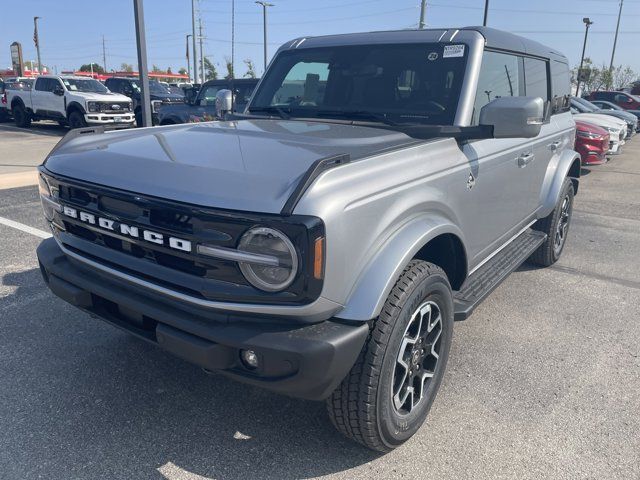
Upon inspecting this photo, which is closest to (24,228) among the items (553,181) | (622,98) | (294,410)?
(294,410)

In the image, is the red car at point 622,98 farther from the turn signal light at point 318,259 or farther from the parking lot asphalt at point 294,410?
the turn signal light at point 318,259

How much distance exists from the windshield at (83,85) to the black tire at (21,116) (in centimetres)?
297

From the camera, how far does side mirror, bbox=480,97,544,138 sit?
279 cm

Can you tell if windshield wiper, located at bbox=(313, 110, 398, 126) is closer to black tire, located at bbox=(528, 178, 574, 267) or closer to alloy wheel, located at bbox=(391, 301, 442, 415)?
alloy wheel, located at bbox=(391, 301, 442, 415)

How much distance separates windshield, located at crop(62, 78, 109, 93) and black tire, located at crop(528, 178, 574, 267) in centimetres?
1615

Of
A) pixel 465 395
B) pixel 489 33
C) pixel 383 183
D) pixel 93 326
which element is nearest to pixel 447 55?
pixel 489 33

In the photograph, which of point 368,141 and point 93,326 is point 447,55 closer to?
point 368,141

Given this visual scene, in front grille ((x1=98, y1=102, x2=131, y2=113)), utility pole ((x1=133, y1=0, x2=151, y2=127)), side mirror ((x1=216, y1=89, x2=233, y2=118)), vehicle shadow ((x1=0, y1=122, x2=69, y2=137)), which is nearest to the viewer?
side mirror ((x1=216, y1=89, x2=233, y2=118))

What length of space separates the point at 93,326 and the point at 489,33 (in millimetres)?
3346

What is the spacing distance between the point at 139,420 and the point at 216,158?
141cm

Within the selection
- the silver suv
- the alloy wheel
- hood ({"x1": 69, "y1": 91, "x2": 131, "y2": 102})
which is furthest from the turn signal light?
hood ({"x1": 69, "y1": 91, "x2": 131, "y2": 102})

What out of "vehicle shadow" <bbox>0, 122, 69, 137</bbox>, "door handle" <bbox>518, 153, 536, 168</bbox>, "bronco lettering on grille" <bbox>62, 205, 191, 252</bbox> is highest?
"door handle" <bbox>518, 153, 536, 168</bbox>

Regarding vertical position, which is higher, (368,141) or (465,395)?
(368,141)

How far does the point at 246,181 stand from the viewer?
209 centimetres
